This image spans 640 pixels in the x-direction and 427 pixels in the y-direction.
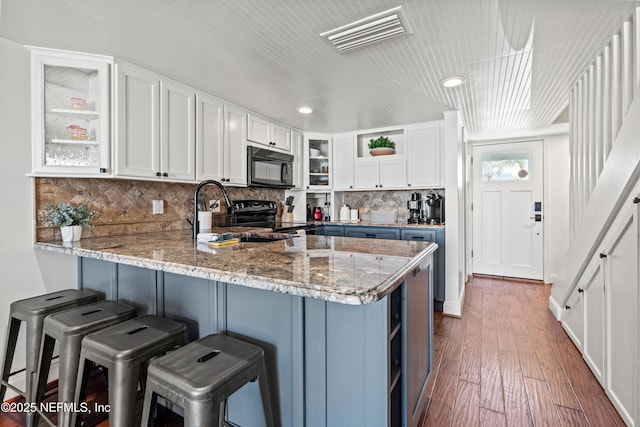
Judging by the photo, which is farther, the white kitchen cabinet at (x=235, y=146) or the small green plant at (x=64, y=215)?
the white kitchen cabinet at (x=235, y=146)

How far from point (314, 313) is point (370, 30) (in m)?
1.59

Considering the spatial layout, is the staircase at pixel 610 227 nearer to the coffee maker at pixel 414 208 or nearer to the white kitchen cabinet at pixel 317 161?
the coffee maker at pixel 414 208

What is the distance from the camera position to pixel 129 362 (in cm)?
116

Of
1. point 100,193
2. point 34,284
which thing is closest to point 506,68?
point 100,193

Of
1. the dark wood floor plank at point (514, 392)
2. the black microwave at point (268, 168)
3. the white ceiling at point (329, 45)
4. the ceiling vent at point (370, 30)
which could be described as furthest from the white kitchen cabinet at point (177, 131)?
the dark wood floor plank at point (514, 392)

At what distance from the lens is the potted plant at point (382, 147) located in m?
4.05

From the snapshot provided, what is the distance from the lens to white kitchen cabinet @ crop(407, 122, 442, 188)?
12.1ft

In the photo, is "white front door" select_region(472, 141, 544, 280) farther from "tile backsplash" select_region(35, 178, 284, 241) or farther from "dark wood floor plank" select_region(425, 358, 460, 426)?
"tile backsplash" select_region(35, 178, 284, 241)

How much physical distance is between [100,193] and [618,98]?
380 centimetres

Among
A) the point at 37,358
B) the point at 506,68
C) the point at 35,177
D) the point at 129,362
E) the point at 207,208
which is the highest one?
the point at 506,68

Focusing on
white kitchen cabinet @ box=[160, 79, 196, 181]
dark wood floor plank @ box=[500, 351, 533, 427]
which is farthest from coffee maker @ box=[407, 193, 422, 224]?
white kitchen cabinet @ box=[160, 79, 196, 181]

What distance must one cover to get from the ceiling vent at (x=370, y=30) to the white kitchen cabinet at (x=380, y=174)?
2256mm

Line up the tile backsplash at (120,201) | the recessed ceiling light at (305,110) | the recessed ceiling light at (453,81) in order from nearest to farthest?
the tile backsplash at (120,201) < the recessed ceiling light at (453,81) < the recessed ceiling light at (305,110)

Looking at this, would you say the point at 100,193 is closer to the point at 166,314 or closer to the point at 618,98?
the point at 166,314
